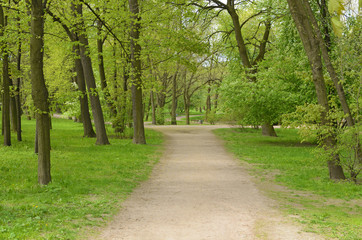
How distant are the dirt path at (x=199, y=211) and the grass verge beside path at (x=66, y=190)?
506 mm

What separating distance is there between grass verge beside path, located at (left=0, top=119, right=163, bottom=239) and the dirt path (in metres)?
0.51

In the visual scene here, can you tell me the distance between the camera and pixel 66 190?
30.3ft

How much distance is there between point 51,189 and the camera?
364 inches

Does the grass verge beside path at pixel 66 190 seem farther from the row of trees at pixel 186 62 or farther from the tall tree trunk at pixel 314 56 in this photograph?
the tall tree trunk at pixel 314 56

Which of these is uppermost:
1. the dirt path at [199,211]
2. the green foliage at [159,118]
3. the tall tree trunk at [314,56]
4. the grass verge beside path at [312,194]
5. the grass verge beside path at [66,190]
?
the tall tree trunk at [314,56]

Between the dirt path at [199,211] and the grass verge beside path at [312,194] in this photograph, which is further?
the grass verge beside path at [312,194]

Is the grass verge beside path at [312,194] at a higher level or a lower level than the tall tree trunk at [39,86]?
lower

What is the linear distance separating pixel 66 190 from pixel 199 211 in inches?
137

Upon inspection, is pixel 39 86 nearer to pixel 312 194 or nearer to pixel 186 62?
pixel 312 194

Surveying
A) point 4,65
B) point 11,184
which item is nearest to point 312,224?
point 11,184

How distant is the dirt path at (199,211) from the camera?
627 centimetres

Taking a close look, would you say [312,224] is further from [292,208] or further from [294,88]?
[294,88]

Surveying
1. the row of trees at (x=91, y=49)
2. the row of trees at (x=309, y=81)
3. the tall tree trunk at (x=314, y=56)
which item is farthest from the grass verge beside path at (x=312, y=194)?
the row of trees at (x=91, y=49)

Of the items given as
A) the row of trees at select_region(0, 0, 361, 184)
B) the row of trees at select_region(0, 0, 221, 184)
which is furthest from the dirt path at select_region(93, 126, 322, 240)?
the row of trees at select_region(0, 0, 221, 184)
